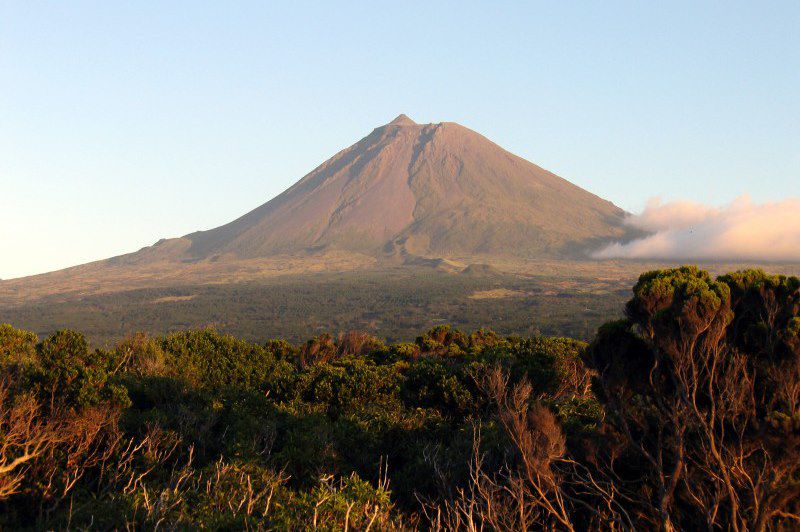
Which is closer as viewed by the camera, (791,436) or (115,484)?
(791,436)

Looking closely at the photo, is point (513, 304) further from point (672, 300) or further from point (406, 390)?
point (672, 300)

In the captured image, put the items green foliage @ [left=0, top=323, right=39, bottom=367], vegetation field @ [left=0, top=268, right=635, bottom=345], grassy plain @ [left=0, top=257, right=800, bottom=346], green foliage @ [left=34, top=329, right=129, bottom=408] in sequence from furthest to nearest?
vegetation field @ [left=0, top=268, right=635, bottom=345] → grassy plain @ [left=0, top=257, right=800, bottom=346] → green foliage @ [left=0, top=323, right=39, bottom=367] → green foliage @ [left=34, top=329, right=129, bottom=408]

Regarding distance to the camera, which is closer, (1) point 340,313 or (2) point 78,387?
(2) point 78,387

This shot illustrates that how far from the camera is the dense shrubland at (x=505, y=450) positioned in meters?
12.2

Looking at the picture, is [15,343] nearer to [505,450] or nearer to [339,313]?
[505,450]

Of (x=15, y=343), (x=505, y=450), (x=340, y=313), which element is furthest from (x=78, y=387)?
(x=340, y=313)

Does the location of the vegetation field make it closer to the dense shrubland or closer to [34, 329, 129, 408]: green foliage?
[34, 329, 129, 408]: green foliage

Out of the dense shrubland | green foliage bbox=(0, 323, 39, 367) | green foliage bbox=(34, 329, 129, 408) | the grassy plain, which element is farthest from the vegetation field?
the dense shrubland

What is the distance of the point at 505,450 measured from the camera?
15.0 metres

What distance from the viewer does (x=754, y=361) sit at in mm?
14406

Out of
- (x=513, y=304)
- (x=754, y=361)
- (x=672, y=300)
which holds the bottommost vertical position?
(x=513, y=304)

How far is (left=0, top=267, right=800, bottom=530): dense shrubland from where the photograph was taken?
12242 mm

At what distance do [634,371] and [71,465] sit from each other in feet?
43.7

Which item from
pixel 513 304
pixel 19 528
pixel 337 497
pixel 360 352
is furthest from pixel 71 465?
pixel 513 304
